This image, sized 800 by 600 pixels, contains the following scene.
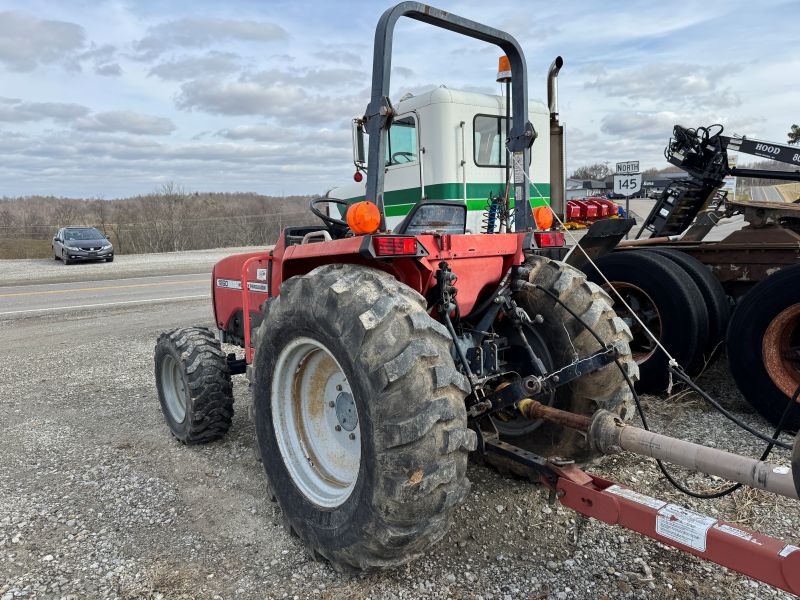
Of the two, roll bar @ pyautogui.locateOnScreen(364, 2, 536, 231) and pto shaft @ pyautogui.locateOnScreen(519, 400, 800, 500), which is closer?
pto shaft @ pyautogui.locateOnScreen(519, 400, 800, 500)

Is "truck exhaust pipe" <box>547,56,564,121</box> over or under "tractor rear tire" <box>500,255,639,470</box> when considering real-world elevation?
over

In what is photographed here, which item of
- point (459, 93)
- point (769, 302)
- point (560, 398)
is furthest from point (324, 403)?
point (459, 93)

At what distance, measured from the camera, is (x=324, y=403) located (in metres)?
3.03

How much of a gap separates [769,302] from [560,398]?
203cm

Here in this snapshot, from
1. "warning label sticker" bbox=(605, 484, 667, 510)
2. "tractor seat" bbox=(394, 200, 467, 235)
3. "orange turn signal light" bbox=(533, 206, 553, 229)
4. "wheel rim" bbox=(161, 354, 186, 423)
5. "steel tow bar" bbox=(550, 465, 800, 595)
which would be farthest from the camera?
"wheel rim" bbox=(161, 354, 186, 423)

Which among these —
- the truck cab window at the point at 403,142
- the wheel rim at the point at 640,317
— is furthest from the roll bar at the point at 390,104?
the truck cab window at the point at 403,142

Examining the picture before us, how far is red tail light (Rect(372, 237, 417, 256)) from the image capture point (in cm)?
254

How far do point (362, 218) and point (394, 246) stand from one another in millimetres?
177

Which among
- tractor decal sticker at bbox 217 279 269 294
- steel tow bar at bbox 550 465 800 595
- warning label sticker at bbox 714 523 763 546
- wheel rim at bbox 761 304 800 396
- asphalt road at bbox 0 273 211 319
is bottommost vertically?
asphalt road at bbox 0 273 211 319

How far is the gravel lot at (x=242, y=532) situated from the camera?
2.63 metres

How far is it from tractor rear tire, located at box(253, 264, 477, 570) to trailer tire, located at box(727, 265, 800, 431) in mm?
2918

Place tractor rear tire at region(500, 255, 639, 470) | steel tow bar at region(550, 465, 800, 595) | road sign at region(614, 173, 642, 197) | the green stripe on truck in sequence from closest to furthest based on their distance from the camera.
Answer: steel tow bar at region(550, 465, 800, 595) < tractor rear tire at region(500, 255, 639, 470) < the green stripe on truck < road sign at region(614, 173, 642, 197)

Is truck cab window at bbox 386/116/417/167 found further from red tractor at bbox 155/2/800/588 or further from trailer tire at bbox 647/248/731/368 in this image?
red tractor at bbox 155/2/800/588

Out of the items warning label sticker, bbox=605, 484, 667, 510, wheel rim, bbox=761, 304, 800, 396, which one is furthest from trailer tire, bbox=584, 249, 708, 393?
warning label sticker, bbox=605, 484, 667, 510
